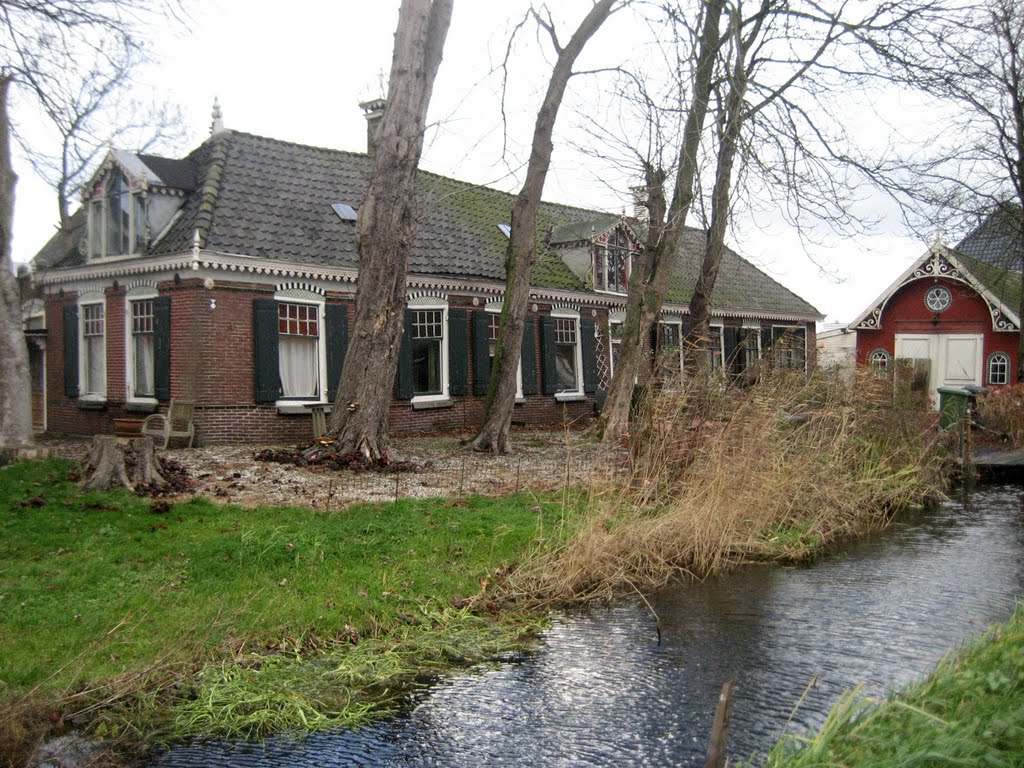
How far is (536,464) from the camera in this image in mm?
14938

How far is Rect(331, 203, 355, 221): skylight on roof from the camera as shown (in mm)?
20078

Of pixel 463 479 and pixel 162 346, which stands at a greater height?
pixel 162 346

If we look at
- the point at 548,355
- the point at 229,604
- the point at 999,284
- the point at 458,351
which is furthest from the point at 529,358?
the point at 999,284

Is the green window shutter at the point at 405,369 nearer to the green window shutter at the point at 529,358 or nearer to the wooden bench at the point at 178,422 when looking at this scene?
the green window shutter at the point at 529,358

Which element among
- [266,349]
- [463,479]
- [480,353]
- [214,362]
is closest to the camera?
[463,479]

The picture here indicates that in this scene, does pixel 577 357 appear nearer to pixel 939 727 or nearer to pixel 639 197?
pixel 639 197

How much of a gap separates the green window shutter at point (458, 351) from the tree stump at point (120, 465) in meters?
10.5

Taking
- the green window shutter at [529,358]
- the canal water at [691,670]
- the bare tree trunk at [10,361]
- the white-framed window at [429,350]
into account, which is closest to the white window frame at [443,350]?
the white-framed window at [429,350]

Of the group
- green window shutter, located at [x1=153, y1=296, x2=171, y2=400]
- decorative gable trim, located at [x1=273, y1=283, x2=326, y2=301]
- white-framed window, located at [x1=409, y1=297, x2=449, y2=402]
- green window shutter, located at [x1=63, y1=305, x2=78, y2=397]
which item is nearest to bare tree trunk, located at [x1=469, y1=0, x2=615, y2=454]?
decorative gable trim, located at [x1=273, y1=283, x2=326, y2=301]

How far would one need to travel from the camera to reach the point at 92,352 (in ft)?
65.3

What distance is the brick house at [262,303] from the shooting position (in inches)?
677

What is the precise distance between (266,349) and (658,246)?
757 cm

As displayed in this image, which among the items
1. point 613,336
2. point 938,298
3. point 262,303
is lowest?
point 613,336

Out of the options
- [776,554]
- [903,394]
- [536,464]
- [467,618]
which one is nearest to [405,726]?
[467,618]
